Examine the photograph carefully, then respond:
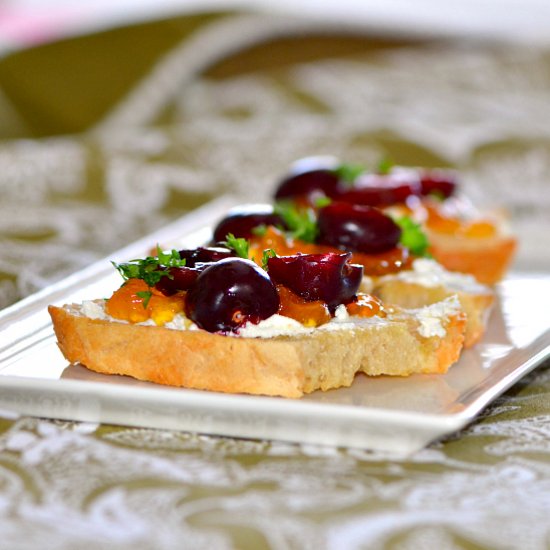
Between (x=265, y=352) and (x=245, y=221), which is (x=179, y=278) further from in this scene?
(x=245, y=221)

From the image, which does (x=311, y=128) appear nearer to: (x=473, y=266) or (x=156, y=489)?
(x=473, y=266)

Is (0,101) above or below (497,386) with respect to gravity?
above

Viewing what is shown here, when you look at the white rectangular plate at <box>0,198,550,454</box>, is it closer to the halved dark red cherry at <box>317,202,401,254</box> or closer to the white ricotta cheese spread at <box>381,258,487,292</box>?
the white ricotta cheese spread at <box>381,258,487,292</box>

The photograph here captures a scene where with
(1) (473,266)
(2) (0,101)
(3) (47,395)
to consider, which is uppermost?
(2) (0,101)

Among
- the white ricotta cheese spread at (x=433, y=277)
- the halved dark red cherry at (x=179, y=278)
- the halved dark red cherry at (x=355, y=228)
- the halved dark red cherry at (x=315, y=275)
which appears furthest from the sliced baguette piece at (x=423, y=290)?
the halved dark red cherry at (x=179, y=278)

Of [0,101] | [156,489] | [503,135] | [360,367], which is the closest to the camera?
[156,489]

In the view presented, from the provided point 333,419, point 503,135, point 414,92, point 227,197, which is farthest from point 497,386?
point 414,92

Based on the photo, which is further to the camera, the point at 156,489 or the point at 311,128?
the point at 311,128

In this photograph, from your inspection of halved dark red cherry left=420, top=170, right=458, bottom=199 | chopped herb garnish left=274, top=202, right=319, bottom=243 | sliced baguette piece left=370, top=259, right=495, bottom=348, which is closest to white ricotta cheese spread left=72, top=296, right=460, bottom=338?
sliced baguette piece left=370, top=259, right=495, bottom=348
